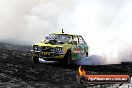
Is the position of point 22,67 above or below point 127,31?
below

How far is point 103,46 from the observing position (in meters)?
26.1

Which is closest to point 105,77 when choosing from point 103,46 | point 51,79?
point 51,79

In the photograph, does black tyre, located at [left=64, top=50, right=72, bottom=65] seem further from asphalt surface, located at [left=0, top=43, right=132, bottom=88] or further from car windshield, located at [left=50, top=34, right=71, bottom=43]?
asphalt surface, located at [left=0, top=43, right=132, bottom=88]

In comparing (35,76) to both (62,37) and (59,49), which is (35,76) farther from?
(62,37)

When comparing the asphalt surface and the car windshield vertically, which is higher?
the car windshield

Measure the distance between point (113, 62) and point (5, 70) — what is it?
27.3ft

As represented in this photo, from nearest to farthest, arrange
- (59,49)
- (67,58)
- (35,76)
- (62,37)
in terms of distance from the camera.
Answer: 1. (35,76)
2. (59,49)
3. (67,58)
4. (62,37)

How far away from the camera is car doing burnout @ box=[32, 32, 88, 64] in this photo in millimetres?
18781

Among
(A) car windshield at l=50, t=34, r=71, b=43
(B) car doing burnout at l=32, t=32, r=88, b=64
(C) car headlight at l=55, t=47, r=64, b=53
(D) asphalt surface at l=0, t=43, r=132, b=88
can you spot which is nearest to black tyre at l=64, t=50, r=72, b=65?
(B) car doing burnout at l=32, t=32, r=88, b=64

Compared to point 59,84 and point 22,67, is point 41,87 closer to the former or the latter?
point 59,84

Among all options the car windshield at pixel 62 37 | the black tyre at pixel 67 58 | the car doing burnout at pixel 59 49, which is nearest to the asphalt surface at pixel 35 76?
the car doing burnout at pixel 59 49

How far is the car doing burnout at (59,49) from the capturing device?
18781 mm

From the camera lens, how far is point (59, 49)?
18.7 m

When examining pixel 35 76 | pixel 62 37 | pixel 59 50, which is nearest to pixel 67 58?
pixel 59 50
